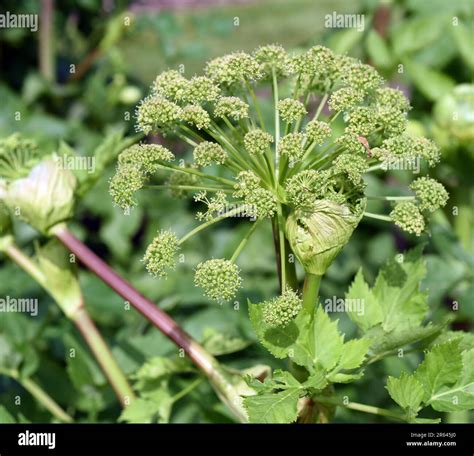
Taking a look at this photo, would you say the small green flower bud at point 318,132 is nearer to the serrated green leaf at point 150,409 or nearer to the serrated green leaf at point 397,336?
the serrated green leaf at point 397,336

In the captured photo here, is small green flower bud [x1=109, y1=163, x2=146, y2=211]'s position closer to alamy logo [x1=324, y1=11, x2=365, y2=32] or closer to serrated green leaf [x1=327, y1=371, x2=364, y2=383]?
serrated green leaf [x1=327, y1=371, x2=364, y2=383]

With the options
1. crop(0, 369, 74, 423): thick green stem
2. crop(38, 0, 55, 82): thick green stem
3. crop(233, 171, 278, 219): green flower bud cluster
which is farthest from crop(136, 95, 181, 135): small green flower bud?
crop(38, 0, 55, 82): thick green stem

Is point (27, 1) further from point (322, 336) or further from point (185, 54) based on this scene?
point (322, 336)

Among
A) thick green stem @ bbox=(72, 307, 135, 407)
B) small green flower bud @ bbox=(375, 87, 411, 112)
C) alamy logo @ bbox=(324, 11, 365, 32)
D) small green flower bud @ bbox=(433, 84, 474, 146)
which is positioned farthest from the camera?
alamy logo @ bbox=(324, 11, 365, 32)

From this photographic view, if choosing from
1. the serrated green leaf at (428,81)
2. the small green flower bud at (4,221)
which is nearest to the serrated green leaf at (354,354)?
the small green flower bud at (4,221)

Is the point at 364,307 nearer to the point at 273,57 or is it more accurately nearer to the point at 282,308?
the point at 282,308

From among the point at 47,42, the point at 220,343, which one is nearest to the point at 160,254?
the point at 220,343
